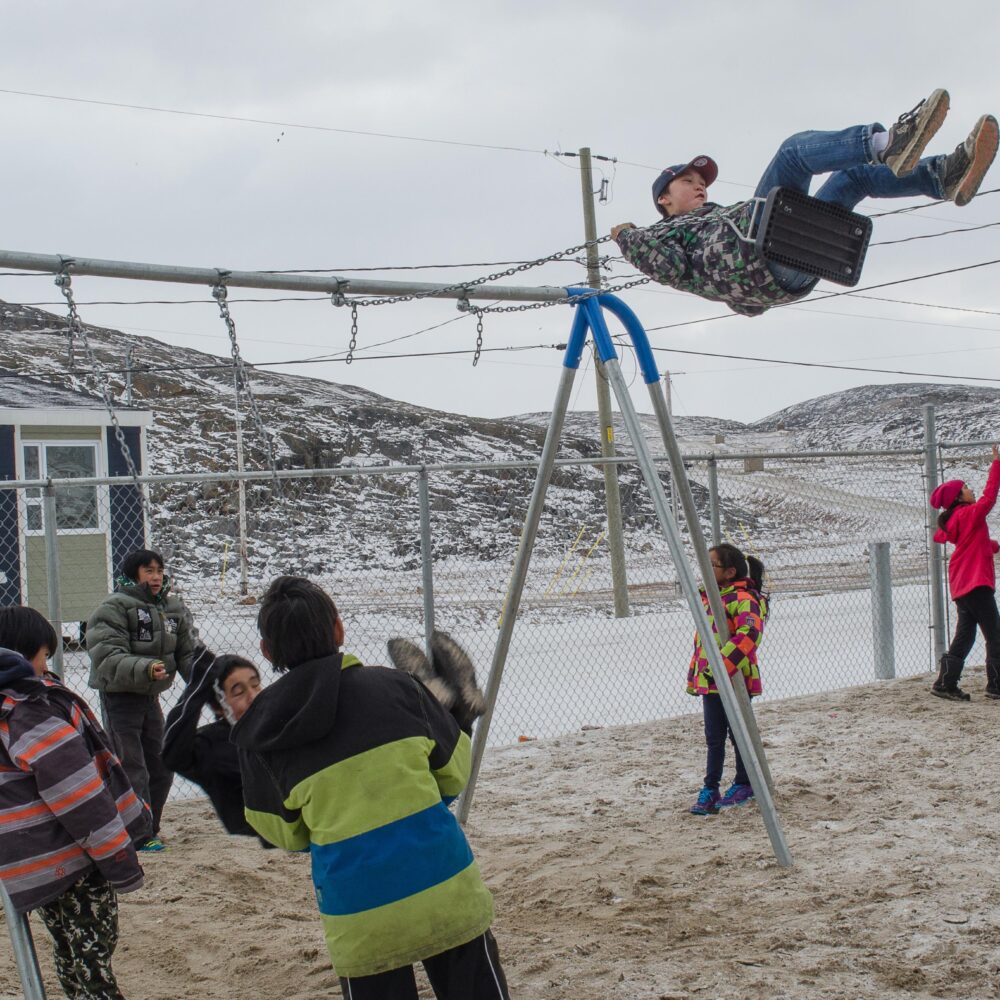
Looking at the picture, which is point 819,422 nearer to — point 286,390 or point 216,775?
point 286,390

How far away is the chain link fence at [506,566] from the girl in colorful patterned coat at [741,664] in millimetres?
1806

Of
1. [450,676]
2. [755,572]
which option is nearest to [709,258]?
[450,676]

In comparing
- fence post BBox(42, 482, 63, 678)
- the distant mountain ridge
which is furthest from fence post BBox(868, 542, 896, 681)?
fence post BBox(42, 482, 63, 678)

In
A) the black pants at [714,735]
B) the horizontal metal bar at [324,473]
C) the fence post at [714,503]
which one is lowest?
the black pants at [714,735]

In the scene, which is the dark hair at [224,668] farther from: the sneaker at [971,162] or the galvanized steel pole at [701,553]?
the sneaker at [971,162]

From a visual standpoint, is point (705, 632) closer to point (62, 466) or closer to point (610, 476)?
point (610, 476)

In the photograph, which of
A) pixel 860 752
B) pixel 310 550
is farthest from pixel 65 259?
pixel 310 550

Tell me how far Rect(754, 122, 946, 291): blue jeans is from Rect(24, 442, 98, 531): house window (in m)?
12.5

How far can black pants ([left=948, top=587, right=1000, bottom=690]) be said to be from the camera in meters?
7.69

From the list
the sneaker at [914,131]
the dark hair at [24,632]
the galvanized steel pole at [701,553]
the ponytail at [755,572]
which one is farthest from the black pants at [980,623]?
the dark hair at [24,632]

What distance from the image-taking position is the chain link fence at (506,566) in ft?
30.8

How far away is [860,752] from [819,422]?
76.1m

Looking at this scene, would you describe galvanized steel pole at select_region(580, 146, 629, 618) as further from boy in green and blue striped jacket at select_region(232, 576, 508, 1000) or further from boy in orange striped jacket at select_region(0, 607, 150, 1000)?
boy in green and blue striped jacket at select_region(232, 576, 508, 1000)

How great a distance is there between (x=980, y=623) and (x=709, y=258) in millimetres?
5104
